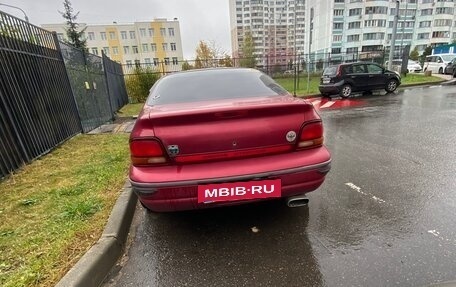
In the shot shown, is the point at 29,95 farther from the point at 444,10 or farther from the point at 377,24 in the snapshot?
the point at 444,10

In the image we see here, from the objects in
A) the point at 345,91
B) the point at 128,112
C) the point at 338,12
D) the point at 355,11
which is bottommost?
the point at 128,112

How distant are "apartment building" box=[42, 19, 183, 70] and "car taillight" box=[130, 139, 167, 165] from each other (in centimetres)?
6400

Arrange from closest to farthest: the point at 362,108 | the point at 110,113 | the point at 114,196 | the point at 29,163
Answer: the point at 114,196
the point at 29,163
the point at 362,108
the point at 110,113

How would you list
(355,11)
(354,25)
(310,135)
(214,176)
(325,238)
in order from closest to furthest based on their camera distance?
(214,176), (310,135), (325,238), (355,11), (354,25)

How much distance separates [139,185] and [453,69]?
24921mm

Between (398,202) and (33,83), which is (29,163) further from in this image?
(398,202)

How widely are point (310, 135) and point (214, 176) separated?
3.06 ft

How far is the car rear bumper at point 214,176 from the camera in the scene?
2.13m

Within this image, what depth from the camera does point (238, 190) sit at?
2168mm

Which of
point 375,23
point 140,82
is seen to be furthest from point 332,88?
point 375,23

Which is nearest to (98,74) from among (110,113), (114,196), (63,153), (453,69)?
(110,113)

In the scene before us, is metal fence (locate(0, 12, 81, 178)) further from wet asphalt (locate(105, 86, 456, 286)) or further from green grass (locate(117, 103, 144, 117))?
green grass (locate(117, 103, 144, 117))

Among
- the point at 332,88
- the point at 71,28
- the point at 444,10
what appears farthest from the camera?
the point at 444,10

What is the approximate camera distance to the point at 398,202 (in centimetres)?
303
